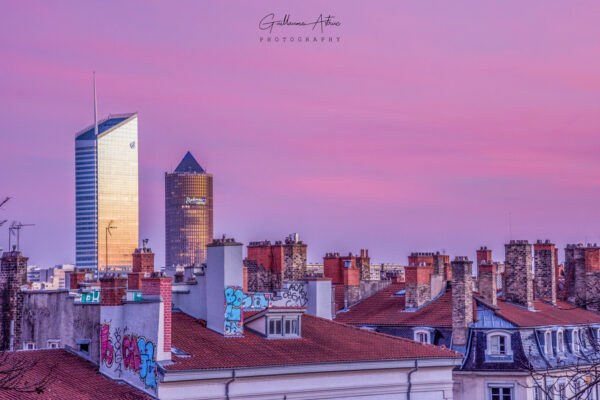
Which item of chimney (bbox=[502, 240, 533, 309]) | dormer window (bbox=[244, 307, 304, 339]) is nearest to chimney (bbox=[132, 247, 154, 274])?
dormer window (bbox=[244, 307, 304, 339])

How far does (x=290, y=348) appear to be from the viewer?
35.9 metres

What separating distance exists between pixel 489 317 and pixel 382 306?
29.7 feet

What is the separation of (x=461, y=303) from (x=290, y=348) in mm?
19724

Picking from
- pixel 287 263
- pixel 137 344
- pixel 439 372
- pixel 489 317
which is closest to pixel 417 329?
pixel 489 317

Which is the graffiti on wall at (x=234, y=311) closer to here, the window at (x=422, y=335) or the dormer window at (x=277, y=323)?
the dormer window at (x=277, y=323)

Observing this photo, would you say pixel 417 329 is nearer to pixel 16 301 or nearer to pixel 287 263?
pixel 287 263

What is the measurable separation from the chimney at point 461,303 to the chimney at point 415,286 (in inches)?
184

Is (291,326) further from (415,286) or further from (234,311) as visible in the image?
(415,286)

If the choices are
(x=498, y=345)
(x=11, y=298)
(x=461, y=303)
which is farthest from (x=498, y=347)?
(x=11, y=298)

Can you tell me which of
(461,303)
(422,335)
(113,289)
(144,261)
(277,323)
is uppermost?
(144,261)

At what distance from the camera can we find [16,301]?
42.0 m

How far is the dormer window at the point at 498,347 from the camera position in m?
51.4

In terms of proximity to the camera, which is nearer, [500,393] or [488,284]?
[500,393]

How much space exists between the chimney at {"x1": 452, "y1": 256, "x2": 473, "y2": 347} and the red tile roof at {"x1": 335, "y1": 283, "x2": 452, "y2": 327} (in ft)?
3.82
